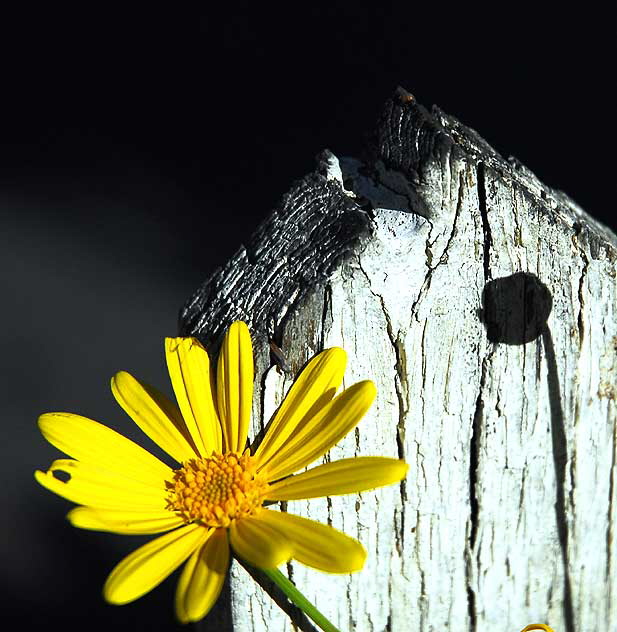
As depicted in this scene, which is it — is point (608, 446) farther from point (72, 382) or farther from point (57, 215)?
point (57, 215)

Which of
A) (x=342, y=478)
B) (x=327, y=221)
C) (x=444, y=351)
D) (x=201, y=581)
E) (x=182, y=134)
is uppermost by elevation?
(x=182, y=134)

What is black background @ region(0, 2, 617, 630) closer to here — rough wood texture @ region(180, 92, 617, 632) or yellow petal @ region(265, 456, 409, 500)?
rough wood texture @ region(180, 92, 617, 632)

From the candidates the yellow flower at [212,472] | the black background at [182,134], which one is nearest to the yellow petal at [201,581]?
the yellow flower at [212,472]

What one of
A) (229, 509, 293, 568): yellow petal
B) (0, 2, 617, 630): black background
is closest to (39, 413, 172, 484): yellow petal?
(229, 509, 293, 568): yellow petal

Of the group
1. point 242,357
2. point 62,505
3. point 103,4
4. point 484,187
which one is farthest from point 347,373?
point 103,4

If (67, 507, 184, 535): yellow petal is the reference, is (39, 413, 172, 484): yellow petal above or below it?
above

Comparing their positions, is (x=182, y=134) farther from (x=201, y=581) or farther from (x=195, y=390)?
(x=201, y=581)

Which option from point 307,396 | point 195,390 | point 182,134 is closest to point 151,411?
point 195,390
